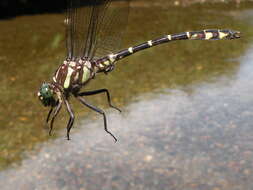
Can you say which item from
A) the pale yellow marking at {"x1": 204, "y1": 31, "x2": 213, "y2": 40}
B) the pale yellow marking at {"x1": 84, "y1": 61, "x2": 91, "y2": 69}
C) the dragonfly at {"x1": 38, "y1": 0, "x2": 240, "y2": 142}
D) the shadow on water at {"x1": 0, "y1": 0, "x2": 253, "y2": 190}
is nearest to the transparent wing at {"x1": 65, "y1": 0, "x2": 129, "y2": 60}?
the dragonfly at {"x1": 38, "y1": 0, "x2": 240, "y2": 142}

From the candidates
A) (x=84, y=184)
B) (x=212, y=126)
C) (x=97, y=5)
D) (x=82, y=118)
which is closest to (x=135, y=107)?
(x=82, y=118)

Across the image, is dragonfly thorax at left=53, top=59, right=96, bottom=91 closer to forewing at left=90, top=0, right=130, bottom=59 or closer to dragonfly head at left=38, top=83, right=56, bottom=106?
dragonfly head at left=38, top=83, right=56, bottom=106

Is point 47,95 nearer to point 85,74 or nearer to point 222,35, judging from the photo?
point 85,74

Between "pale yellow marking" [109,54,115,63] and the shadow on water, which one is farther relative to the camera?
the shadow on water

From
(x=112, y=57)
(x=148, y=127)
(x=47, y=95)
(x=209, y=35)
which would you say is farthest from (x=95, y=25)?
(x=148, y=127)

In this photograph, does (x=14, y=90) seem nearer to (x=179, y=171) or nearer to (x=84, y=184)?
(x=84, y=184)

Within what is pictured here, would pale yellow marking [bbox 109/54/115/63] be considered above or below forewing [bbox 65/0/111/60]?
below

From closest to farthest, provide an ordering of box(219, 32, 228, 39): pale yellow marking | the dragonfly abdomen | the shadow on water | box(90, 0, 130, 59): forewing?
the dragonfly abdomen
box(90, 0, 130, 59): forewing
box(219, 32, 228, 39): pale yellow marking
the shadow on water

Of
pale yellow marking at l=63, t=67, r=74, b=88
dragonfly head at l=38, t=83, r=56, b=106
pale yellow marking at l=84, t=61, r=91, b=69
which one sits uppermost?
pale yellow marking at l=84, t=61, r=91, b=69
